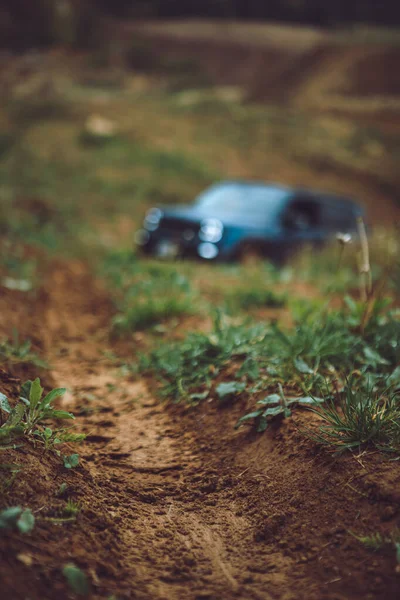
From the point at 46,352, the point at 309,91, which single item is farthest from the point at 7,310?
the point at 309,91

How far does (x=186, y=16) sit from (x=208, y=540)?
24.7 meters

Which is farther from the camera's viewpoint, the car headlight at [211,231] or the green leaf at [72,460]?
the car headlight at [211,231]

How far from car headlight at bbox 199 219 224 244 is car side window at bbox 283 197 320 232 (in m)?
1.26

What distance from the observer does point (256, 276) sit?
568 cm

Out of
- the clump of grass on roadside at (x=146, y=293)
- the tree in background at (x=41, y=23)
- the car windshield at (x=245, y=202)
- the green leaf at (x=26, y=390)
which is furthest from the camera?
the tree in background at (x=41, y=23)

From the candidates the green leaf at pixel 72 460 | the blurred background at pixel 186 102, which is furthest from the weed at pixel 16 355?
the blurred background at pixel 186 102

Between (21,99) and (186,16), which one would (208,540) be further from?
(186,16)

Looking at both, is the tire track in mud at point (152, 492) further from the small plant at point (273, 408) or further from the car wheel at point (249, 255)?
the car wheel at point (249, 255)

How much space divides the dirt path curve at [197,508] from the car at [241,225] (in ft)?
11.5

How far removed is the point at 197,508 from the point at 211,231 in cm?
462

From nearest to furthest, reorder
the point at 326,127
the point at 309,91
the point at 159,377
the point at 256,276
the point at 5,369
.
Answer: the point at 5,369
the point at 159,377
the point at 256,276
the point at 326,127
the point at 309,91

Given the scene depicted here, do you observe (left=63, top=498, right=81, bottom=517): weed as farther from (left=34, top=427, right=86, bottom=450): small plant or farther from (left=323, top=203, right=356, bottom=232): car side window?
(left=323, top=203, right=356, bottom=232): car side window

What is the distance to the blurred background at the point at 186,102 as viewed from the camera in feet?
46.5

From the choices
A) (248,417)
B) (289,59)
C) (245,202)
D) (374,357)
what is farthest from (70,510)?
(289,59)
